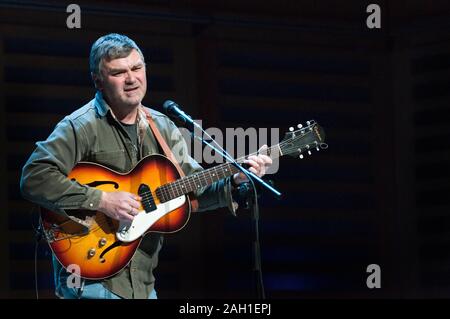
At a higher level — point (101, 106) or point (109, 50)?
point (109, 50)

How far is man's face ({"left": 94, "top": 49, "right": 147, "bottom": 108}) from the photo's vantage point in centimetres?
401

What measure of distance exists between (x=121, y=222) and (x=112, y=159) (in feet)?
0.91

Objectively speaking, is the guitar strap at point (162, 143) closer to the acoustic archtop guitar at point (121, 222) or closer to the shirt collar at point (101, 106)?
the acoustic archtop guitar at point (121, 222)

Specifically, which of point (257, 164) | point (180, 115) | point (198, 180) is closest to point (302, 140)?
point (257, 164)

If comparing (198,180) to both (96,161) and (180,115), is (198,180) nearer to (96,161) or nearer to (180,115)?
(180,115)

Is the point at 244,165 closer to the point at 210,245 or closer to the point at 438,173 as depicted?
the point at 210,245

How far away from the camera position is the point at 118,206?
3900mm

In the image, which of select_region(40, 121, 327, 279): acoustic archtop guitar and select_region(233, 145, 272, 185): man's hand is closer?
select_region(40, 121, 327, 279): acoustic archtop guitar

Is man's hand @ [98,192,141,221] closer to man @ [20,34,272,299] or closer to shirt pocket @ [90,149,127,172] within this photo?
man @ [20,34,272,299]

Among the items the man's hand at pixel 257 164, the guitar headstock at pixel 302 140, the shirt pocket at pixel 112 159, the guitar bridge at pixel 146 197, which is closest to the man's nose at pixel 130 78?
the shirt pocket at pixel 112 159

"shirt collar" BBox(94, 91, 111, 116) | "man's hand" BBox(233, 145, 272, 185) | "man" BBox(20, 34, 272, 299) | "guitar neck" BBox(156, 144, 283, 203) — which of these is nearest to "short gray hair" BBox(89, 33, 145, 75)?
"man" BBox(20, 34, 272, 299)

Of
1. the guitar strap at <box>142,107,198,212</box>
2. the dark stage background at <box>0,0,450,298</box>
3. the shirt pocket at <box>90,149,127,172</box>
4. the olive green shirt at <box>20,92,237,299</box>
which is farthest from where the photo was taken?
the dark stage background at <box>0,0,450,298</box>

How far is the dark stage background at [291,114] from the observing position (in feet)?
15.3
